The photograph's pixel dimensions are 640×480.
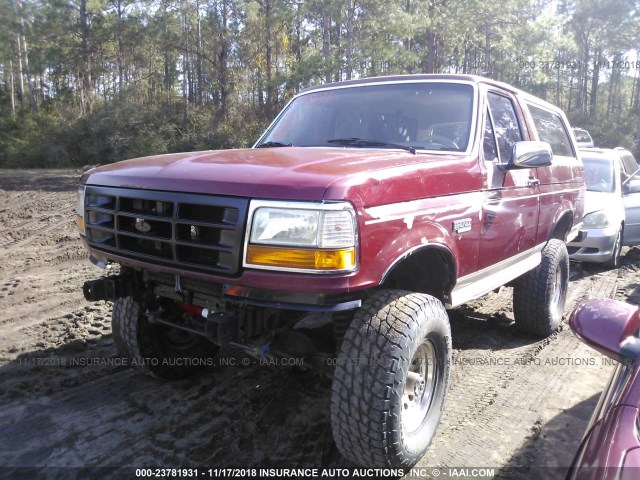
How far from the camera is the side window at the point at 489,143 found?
3506 millimetres

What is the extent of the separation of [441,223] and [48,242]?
308 inches

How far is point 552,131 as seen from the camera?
5133 mm

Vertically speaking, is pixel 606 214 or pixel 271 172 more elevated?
pixel 271 172

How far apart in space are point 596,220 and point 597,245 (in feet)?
1.41

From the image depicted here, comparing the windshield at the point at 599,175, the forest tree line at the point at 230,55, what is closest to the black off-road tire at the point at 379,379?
the windshield at the point at 599,175

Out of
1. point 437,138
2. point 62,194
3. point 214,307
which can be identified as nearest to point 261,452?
point 214,307

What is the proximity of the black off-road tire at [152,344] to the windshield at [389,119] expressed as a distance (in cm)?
164

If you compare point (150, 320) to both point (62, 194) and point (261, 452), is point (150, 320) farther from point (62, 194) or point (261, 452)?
point (62, 194)

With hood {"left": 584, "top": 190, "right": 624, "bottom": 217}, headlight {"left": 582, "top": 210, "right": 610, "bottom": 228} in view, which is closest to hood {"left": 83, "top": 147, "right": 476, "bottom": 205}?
headlight {"left": 582, "top": 210, "right": 610, "bottom": 228}

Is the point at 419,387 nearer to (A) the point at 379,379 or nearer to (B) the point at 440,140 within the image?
(A) the point at 379,379

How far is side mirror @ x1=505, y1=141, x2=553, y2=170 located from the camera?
11.0 feet

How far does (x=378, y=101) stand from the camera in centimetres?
366

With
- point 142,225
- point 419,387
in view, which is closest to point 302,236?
point 142,225

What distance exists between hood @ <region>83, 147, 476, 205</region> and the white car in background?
4.92 m
